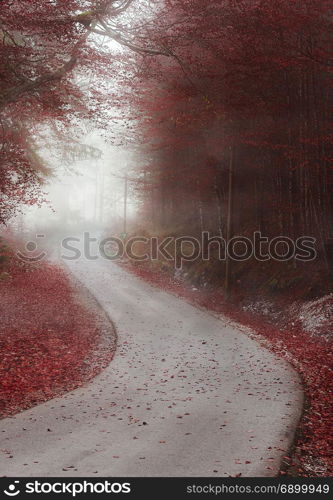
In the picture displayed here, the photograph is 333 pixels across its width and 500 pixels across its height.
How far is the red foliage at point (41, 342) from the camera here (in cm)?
927

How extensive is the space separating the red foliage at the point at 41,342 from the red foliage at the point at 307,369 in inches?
198

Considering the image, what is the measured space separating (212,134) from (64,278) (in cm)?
1067

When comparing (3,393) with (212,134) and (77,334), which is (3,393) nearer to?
(77,334)

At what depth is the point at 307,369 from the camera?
36.1 ft

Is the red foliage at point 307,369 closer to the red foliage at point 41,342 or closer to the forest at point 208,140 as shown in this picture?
the forest at point 208,140

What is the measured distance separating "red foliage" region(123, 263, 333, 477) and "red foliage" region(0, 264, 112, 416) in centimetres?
503

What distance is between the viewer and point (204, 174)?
70.8 ft

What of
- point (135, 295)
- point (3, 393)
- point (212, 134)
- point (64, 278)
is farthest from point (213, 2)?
point (64, 278)

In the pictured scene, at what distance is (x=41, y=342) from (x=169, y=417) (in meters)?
5.70
